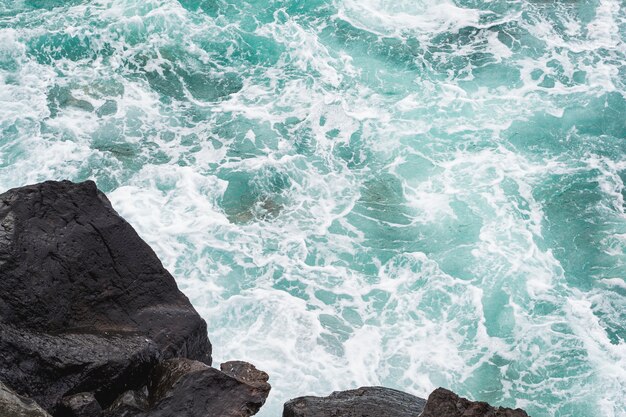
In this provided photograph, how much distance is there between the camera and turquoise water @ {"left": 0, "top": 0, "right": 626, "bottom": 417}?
55.4 ft

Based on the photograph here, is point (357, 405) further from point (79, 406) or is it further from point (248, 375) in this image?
point (79, 406)

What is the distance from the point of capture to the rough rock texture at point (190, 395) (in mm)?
10414

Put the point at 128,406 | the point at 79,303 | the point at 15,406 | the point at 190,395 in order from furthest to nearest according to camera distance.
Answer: the point at 79,303
the point at 190,395
the point at 128,406
the point at 15,406

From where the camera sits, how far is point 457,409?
996cm

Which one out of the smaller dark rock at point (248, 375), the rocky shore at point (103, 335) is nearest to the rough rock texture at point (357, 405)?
the rocky shore at point (103, 335)

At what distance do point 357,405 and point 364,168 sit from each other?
1120cm

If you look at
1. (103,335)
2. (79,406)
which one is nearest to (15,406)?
(79,406)

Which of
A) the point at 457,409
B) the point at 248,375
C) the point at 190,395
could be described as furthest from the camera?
the point at 248,375

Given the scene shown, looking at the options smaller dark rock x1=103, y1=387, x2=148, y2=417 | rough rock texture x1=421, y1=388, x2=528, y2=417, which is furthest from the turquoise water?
rough rock texture x1=421, y1=388, x2=528, y2=417

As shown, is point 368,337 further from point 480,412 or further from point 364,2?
point 364,2

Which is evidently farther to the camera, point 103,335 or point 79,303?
point 79,303

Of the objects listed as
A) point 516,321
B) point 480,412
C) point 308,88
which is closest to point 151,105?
point 308,88

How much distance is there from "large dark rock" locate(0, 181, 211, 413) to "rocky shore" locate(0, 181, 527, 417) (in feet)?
0.05

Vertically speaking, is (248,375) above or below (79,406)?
below
